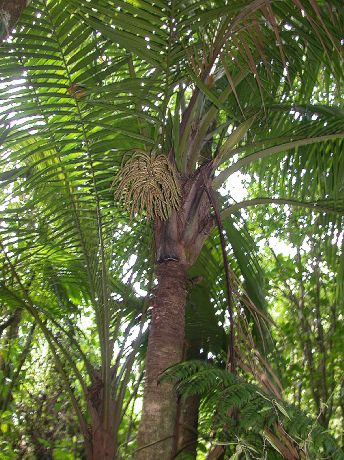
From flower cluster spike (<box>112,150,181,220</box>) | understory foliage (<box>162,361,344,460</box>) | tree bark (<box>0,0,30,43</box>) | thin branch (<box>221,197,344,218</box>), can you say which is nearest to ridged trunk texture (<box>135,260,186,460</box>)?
understory foliage (<box>162,361,344,460</box>)

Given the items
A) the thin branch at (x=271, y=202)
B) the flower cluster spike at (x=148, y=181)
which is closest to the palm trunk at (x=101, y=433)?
the flower cluster spike at (x=148, y=181)

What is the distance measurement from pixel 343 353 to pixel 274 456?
311cm

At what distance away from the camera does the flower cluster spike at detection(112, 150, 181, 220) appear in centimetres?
233

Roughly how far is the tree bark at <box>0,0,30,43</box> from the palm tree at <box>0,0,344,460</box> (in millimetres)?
411

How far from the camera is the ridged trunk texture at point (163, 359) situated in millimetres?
2217

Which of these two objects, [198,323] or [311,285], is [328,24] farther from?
[311,285]

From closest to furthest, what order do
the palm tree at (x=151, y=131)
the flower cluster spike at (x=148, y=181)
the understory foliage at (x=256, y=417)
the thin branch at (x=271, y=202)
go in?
the understory foliage at (x=256, y=417) < the palm tree at (x=151, y=131) < the flower cluster spike at (x=148, y=181) < the thin branch at (x=271, y=202)

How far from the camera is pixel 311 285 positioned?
19.7 ft

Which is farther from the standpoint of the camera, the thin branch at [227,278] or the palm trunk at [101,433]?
the palm trunk at [101,433]

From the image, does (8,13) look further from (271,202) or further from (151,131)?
(271,202)

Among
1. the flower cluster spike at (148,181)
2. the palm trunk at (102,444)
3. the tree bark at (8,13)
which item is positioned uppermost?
the tree bark at (8,13)

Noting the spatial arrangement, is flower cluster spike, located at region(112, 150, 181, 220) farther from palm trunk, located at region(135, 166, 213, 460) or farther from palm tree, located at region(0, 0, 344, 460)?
palm trunk, located at region(135, 166, 213, 460)

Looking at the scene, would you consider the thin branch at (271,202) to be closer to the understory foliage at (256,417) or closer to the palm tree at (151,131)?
the palm tree at (151,131)

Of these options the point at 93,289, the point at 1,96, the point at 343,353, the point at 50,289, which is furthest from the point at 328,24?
the point at 343,353
